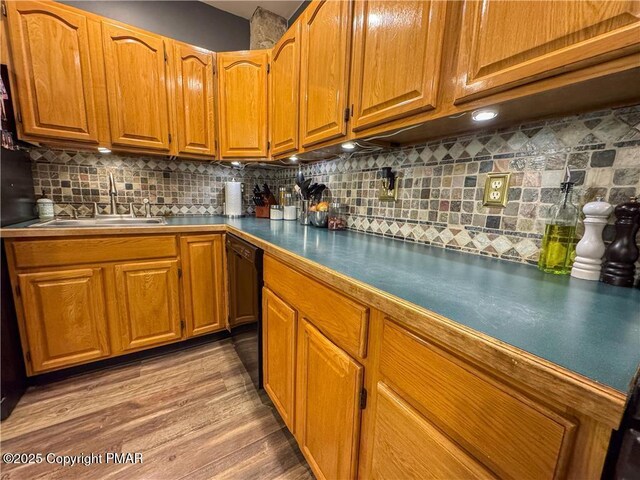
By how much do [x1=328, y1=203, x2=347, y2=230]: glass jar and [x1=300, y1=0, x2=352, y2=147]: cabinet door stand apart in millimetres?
451

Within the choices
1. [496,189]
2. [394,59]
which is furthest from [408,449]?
[394,59]

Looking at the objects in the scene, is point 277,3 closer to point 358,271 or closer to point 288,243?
point 288,243

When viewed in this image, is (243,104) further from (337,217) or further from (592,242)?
(592,242)

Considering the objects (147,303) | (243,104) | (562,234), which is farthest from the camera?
(243,104)

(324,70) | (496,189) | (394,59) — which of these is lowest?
(496,189)

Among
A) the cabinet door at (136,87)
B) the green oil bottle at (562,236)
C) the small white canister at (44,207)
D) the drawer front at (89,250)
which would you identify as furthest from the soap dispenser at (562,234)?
the small white canister at (44,207)

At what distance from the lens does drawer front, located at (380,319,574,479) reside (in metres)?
0.34

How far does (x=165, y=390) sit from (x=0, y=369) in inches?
27.5

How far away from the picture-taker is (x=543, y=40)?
57cm

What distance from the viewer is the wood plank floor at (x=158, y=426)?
1.00 metres

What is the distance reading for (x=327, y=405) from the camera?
79cm

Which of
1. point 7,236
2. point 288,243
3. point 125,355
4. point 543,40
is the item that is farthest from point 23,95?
point 543,40

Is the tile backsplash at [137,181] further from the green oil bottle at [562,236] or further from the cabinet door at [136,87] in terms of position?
the green oil bottle at [562,236]

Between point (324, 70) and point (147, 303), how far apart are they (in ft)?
5.53
